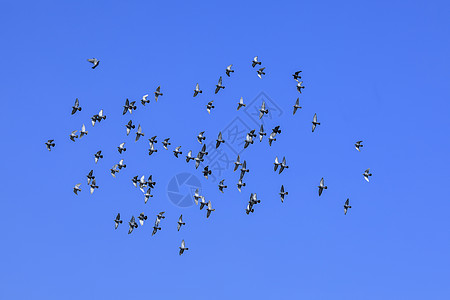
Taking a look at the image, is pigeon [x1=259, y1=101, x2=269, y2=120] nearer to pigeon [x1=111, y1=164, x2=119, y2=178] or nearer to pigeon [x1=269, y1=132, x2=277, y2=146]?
pigeon [x1=269, y1=132, x2=277, y2=146]

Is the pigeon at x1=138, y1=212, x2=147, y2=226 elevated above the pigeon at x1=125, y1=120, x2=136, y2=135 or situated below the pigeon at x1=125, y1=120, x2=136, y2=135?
below

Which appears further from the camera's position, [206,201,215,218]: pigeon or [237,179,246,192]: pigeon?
[206,201,215,218]: pigeon

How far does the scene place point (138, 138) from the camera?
6555 inches

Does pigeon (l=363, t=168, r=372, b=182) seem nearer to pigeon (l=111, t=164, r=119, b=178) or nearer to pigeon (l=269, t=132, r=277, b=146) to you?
pigeon (l=269, t=132, r=277, b=146)

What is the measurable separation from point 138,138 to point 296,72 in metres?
28.3

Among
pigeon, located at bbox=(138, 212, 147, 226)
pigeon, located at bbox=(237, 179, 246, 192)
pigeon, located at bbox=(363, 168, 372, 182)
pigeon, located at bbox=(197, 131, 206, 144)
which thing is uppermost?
pigeon, located at bbox=(197, 131, 206, 144)

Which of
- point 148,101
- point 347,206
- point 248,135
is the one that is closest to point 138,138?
point 148,101

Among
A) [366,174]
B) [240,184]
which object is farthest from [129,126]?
[366,174]

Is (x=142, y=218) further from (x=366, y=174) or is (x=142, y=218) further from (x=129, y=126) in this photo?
(x=366, y=174)

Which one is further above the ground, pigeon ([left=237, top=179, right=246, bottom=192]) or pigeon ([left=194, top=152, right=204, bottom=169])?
pigeon ([left=194, top=152, right=204, bottom=169])

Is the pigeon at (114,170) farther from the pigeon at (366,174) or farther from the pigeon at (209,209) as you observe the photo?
the pigeon at (366,174)

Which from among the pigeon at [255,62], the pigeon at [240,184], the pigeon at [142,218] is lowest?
the pigeon at [142,218]

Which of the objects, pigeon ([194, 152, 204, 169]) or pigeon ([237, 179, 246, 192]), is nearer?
pigeon ([194, 152, 204, 169])

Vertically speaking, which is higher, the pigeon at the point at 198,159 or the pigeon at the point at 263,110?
the pigeon at the point at 263,110
